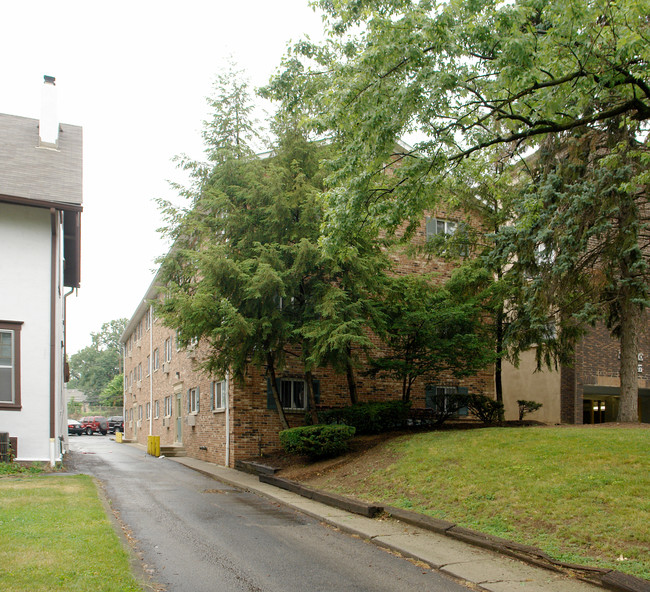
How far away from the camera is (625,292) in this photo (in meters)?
Result: 14.5

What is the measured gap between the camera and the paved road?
6645mm

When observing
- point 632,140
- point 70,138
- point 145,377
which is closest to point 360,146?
point 632,140

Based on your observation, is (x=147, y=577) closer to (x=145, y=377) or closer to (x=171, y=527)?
(x=171, y=527)

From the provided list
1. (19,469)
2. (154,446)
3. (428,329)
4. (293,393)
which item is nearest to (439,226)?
(428,329)

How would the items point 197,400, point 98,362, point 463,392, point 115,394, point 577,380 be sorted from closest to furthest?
point 463,392
point 577,380
point 197,400
point 115,394
point 98,362

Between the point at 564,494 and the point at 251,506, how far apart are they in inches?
231

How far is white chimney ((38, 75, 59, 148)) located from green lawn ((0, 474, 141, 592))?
11.4 metres

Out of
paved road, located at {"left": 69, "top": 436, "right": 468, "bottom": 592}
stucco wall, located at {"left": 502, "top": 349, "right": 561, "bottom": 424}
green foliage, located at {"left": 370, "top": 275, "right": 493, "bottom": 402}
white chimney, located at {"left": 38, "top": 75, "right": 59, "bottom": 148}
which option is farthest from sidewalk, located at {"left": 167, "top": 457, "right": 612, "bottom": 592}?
stucco wall, located at {"left": 502, "top": 349, "right": 561, "bottom": 424}

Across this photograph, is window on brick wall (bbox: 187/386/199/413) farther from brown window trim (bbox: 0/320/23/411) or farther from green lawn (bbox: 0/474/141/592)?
green lawn (bbox: 0/474/141/592)

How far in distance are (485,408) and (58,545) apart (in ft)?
44.3

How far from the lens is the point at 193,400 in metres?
25.1

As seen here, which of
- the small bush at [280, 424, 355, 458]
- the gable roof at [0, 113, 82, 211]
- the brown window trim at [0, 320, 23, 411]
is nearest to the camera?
the small bush at [280, 424, 355, 458]

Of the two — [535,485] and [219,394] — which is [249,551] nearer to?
[535,485]

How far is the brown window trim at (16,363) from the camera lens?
15.6 m
